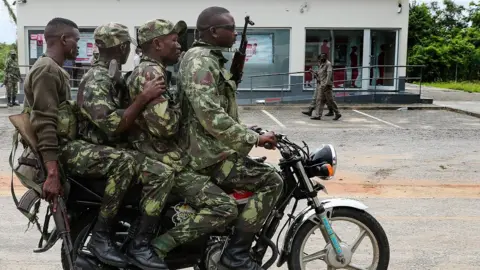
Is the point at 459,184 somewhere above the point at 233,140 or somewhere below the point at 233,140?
below

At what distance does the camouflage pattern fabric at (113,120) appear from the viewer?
134 inches

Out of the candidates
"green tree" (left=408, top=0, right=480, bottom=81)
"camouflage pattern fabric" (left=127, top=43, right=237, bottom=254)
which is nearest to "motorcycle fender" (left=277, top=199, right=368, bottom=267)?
Answer: "camouflage pattern fabric" (left=127, top=43, right=237, bottom=254)

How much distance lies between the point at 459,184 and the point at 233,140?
5564 millimetres

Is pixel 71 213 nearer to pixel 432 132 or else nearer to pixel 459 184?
pixel 459 184

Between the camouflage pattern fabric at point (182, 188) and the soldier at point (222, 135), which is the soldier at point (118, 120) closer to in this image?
the camouflage pattern fabric at point (182, 188)

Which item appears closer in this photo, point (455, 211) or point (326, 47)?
point (455, 211)

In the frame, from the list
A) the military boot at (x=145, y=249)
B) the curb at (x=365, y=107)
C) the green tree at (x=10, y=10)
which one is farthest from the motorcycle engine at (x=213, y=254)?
the green tree at (x=10, y=10)

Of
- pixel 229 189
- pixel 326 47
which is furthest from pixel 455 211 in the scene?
pixel 326 47

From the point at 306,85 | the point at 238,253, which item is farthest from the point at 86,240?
the point at 306,85

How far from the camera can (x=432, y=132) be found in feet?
42.8

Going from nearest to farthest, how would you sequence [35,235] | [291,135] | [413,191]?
[35,235] → [413,191] → [291,135]

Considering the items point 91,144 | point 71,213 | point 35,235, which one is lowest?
point 35,235

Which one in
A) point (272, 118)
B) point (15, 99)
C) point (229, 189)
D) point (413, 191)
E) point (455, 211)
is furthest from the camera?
point (15, 99)

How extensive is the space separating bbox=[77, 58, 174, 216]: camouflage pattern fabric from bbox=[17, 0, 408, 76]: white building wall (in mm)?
17161
